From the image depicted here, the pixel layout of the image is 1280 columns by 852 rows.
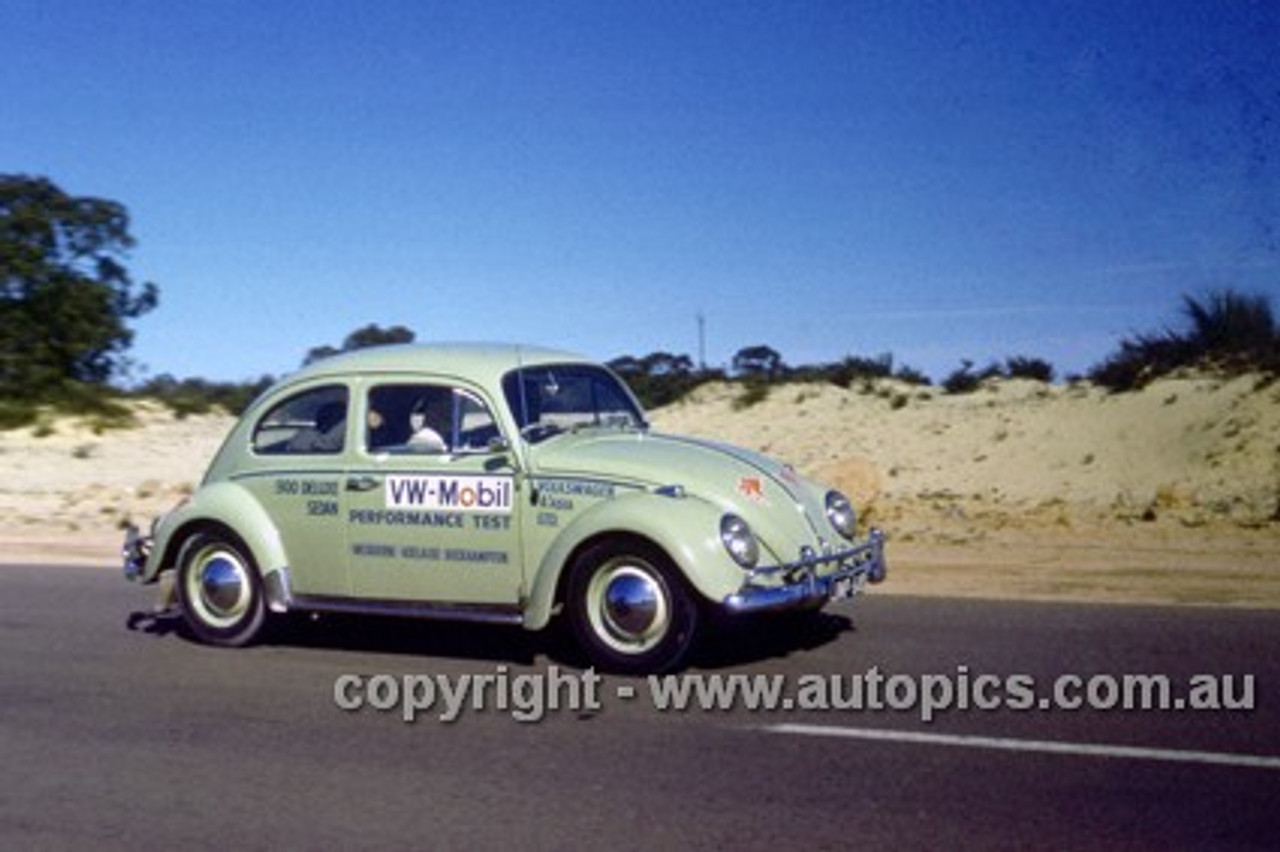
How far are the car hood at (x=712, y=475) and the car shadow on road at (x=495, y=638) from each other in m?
0.61

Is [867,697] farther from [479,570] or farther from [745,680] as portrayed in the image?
[479,570]

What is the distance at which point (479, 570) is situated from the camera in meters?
8.11

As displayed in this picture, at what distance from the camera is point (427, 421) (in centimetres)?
853

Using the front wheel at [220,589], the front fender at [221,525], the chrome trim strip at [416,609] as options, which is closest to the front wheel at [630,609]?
the chrome trim strip at [416,609]

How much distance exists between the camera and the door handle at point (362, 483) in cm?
841

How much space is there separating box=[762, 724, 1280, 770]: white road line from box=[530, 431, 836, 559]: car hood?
4.11ft

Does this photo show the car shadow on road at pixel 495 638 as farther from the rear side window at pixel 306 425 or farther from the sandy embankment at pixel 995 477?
the sandy embankment at pixel 995 477

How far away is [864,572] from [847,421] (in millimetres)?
21343

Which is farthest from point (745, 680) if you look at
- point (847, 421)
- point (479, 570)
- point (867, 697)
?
point (847, 421)

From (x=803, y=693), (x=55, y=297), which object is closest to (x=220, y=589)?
(x=803, y=693)

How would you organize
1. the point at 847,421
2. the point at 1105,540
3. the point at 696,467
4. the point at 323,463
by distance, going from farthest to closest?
the point at 847,421
the point at 1105,540
the point at 323,463
the point at 696,467

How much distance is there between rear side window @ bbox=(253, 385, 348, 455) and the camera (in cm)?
878

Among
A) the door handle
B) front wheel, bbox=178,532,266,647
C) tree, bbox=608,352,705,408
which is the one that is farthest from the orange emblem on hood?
tree, bbox=608,352,705,408

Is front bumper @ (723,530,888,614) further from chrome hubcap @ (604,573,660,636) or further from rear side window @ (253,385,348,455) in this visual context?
rear side window @ (253,385,348,455)
